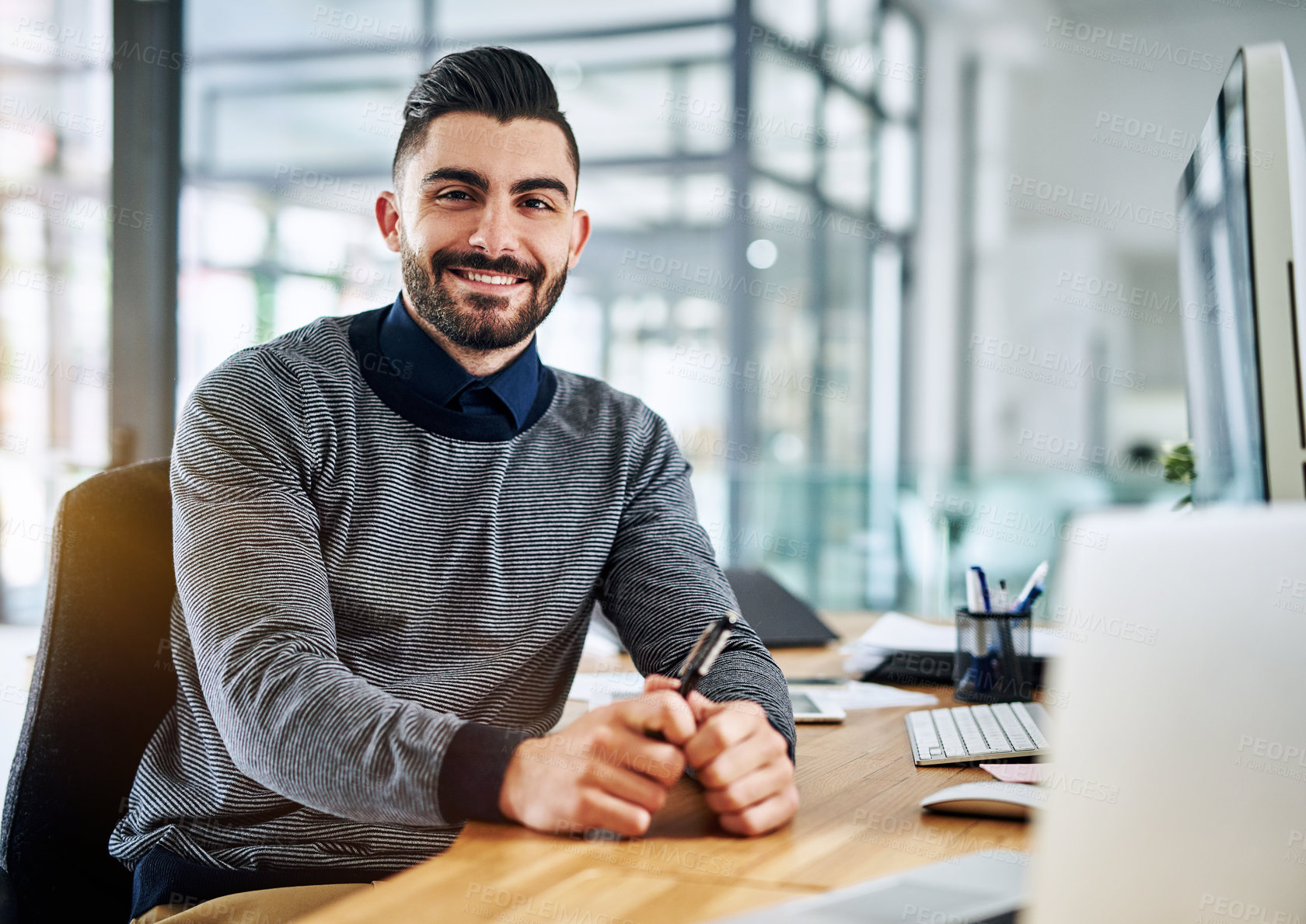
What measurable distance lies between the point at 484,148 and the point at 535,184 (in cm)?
7

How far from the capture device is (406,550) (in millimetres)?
A: 1199

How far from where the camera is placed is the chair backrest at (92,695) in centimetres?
117

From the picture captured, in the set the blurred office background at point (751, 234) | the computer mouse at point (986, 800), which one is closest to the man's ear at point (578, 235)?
the blurred office background at point (751, 234)

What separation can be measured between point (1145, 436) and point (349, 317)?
20.4 feet

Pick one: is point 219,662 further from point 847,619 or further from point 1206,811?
point 847,619

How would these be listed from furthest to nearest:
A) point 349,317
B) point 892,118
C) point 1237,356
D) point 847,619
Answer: point 892,118 → point 847,619 → point 349,317 → point 1237,356

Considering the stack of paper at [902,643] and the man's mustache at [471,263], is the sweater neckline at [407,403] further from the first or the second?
the stack of paper at [902,643]

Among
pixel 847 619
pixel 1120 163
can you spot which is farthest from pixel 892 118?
pixel 847 619

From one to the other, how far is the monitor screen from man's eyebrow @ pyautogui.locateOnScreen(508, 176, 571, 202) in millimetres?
727

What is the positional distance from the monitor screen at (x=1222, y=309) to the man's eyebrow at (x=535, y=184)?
2.39 ft

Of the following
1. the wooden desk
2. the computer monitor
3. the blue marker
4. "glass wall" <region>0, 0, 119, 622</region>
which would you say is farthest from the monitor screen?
"glass wall" <region>0, 0, 119, 622</region>

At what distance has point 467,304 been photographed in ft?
4.30

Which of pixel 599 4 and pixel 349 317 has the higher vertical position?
pixel 599 4

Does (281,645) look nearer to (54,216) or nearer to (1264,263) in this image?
(1264,263)
